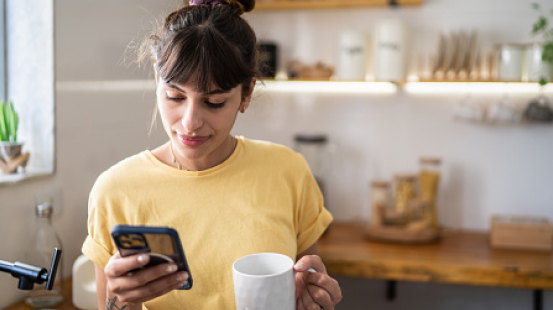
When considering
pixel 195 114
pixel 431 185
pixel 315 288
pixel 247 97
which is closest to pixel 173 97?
pixel 195 114

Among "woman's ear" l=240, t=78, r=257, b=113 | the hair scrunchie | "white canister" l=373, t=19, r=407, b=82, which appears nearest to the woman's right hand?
"woman's ear" l=240, t=78, r=257, b=113

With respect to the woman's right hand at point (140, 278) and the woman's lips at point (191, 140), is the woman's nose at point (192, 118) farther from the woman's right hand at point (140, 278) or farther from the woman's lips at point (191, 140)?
the woman's right hand at point (140, 278)

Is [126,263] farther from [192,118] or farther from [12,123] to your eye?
[12,123]

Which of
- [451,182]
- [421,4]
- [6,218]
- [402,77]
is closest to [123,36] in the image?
[6,218]

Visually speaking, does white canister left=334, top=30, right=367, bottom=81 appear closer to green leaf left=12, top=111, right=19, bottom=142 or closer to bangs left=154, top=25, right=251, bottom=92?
green leaf left=12, top=111, right=19, bottom=142

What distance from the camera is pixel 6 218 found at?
1417 mm

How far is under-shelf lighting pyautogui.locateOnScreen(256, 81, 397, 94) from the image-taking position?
8.06 ft

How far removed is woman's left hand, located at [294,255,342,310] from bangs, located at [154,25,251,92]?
1.08ft

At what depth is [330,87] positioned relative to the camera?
253 centimetres

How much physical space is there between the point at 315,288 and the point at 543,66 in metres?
1.76

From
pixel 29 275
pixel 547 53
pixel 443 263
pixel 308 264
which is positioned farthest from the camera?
pixel 547 53

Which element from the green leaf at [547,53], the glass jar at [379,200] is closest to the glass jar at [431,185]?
the glass jar at [379,200]

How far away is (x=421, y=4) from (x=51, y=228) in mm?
1811

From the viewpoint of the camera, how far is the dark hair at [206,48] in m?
0.87
